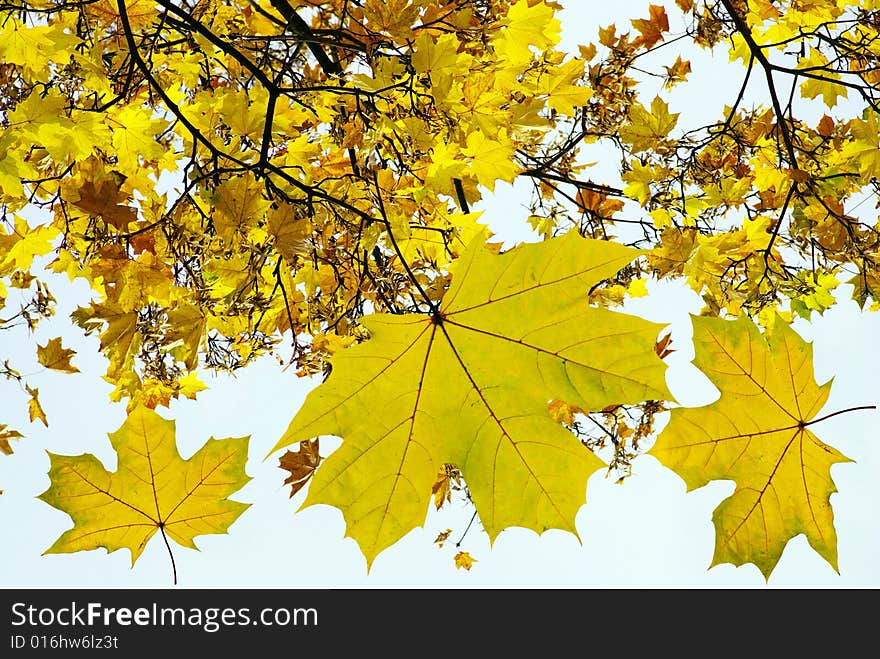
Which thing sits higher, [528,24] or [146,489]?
[528,24]

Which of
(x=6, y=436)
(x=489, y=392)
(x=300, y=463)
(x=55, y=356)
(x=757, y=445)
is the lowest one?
(x=757, y=445)

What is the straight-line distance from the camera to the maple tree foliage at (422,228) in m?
1.07

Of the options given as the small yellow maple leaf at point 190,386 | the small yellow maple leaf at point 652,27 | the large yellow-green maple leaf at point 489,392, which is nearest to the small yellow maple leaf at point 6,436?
the small yellow maple leaf at point 190,386

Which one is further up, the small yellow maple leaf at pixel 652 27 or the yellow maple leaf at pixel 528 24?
the small yellow maple leaf at pixel 652 27

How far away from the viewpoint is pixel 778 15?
8.34 feet

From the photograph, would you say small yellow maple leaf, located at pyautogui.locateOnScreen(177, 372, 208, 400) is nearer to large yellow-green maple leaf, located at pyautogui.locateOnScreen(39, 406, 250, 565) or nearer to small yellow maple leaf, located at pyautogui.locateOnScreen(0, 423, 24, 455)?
small yellow maple leaf, located at pyautogui.locateOnScreen(0, 423, 24, 455)

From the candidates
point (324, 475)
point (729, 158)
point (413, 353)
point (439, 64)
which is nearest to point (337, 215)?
point (439, 64)

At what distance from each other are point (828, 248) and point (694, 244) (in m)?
0.56

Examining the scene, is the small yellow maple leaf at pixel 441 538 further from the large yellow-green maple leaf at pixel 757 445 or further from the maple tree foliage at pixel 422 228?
the large yellow-green maple leaf at pixel 757 445

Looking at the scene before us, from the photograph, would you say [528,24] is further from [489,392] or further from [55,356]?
[55,356]

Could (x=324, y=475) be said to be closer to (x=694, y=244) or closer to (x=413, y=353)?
(x=413, y=353)

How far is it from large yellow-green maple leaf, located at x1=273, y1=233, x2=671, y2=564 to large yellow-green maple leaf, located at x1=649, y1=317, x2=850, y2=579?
129 millimetres

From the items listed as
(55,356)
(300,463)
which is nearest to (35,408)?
(55,356)

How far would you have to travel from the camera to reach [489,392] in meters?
1.10
